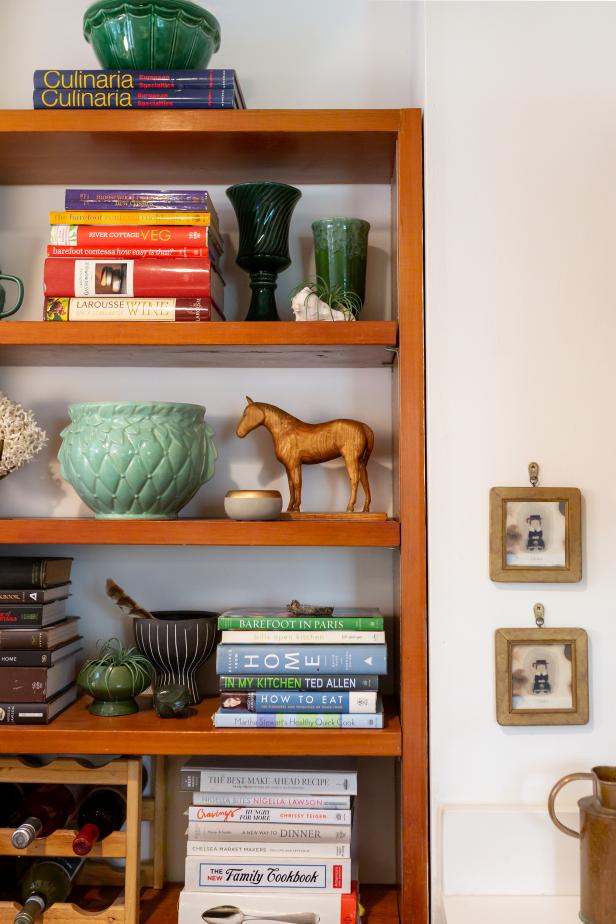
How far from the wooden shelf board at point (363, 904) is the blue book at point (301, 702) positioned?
409 millimetres

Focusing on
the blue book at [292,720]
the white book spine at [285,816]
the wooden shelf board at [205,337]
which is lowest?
the white book spine at [285,816]

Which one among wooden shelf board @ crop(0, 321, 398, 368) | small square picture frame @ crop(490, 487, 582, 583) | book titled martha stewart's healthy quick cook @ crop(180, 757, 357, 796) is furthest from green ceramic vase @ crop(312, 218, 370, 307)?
book titled martha stewart's healthy quick cook @ crop(180, 757, 357, 796)

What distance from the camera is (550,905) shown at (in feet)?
4.56

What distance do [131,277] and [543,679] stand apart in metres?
1.02

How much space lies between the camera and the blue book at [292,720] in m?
1.46

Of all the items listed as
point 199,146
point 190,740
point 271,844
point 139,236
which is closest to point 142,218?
point 139,236

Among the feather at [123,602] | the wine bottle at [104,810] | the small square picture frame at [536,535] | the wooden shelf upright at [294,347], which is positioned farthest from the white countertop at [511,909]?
the feather at [123,602]

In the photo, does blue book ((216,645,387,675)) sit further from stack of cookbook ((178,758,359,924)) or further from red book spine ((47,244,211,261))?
red book spine ((47,244,211,261))

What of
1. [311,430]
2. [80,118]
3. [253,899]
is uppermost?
[80,118]

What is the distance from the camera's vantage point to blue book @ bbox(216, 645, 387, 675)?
1.48 m

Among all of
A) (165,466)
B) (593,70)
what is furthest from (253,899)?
(593,70)

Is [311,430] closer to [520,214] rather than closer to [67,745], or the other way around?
[520,214]

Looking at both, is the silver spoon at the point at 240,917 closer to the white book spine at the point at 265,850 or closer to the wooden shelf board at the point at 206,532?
the white book spine at the point at 265,850

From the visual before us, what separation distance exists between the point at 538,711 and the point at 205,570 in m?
0.73
